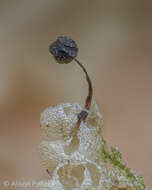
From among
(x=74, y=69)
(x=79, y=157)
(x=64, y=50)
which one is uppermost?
(x=74, y=69)

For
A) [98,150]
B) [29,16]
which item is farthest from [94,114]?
[29,16]

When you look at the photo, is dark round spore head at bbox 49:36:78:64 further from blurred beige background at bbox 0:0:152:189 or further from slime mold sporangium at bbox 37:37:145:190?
blurred beige background at bbox 0:0:152:189

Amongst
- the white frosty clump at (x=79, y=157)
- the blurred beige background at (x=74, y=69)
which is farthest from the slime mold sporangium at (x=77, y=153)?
Answer: the blurred beige background at (x=74, y=69)

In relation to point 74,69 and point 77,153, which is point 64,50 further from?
point 74,69

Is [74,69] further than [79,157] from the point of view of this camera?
Yes

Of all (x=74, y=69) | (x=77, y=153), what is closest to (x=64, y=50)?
(x=77, y=153)

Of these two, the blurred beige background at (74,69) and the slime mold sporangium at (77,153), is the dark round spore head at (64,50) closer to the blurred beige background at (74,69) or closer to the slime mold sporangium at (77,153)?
the slime mold sporangium at (77,153)

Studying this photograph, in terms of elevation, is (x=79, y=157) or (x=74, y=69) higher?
(x=74, y=69)
